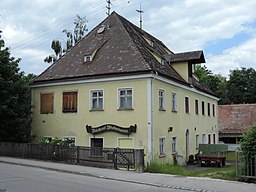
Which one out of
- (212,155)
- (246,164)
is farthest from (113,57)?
(246,164)

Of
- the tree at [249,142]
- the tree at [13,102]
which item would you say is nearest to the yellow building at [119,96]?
the tree at [13,102]

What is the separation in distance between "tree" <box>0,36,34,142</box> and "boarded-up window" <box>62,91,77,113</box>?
275cm

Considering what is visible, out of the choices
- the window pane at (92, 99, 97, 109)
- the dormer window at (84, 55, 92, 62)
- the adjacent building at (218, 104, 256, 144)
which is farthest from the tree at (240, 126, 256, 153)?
the adjacent building at (218, 104, 256, 144)

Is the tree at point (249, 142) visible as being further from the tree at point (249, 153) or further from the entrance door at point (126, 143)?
the entrance door at point (126, 143)

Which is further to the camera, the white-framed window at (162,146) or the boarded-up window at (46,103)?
the boarded-up window at (46,103)

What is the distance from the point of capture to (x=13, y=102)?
26.0 m

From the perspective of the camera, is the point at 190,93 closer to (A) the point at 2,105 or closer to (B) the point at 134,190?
(A) the point at 2,105

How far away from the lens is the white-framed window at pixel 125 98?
24.8 meters

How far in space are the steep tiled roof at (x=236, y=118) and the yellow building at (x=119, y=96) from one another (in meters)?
13.4

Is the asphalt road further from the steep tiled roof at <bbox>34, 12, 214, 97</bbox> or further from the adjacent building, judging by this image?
the adjacent building

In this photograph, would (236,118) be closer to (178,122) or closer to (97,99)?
(178,122)

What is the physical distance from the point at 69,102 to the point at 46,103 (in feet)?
8.18

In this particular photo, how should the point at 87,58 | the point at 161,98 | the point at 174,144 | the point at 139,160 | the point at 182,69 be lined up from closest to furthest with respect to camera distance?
→ 1. the point at 139,160
2. the point at 161,98
3. the point at 87,58
4. the point at 174,144
5. the point at 182,69

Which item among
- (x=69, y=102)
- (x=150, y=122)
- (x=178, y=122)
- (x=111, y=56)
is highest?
(x=111, y=56)
